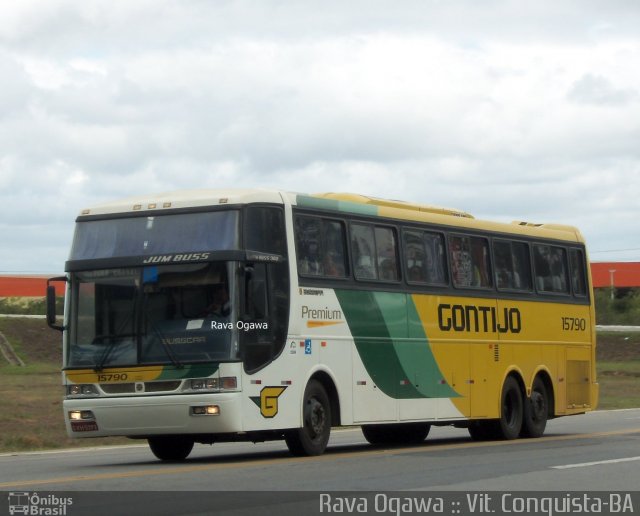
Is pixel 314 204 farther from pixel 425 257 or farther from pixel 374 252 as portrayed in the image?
pixel 425 257

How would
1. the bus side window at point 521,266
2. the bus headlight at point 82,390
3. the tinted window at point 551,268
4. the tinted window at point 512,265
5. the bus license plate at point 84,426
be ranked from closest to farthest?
the bus license plate at point 84,426
the bus headlight at point 82,390
the tinted window at point 512,265
the bus side window at point 521,266
the tinted window at point 551,268

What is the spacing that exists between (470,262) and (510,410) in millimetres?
2757

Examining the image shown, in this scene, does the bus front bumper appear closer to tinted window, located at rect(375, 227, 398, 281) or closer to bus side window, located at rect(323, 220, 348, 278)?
bus side window, located at rect(323, 220, 348, 278)

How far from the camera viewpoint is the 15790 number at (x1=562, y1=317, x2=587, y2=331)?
2659cm

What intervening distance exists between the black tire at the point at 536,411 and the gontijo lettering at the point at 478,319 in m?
1.25

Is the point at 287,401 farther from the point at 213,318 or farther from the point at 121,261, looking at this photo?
the point at 121,261

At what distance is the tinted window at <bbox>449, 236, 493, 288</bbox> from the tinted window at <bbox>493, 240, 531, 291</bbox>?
0.31 m

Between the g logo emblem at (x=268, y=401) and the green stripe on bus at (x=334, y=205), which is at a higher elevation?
the green stripe on bus at (x=334, y=205)

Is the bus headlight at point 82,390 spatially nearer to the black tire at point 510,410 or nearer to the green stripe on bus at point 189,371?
the green stripe on bus at point 189,371

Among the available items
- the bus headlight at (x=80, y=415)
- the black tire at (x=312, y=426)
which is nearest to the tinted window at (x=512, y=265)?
the black tire at (x=312, y=426)

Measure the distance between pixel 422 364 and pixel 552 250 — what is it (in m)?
5.34

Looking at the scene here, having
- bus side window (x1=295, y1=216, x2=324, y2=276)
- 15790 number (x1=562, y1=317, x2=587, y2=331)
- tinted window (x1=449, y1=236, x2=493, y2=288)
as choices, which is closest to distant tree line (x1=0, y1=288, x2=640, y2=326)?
15790 number (x1=562, y1=317, x2=587, y2=331)

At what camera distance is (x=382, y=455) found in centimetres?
1959

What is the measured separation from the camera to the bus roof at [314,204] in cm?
1883
